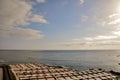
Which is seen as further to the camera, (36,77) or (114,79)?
(114,79)

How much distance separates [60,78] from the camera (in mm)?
25281

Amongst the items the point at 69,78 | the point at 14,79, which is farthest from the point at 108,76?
the point at 14,79

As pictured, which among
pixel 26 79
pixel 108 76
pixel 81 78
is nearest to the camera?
pixel 26 79

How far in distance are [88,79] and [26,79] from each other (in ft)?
30.5

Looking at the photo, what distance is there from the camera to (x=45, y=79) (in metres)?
24.4

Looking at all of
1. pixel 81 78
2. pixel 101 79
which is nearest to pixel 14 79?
pixel 81 78

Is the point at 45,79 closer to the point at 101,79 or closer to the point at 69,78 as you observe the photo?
the point at 69,78

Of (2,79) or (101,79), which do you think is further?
(2,79)

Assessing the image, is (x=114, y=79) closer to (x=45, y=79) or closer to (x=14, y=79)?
(x=45, y=79)

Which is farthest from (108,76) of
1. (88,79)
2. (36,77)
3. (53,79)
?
(36,77)

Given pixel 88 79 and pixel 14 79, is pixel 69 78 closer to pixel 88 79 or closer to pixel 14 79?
pixel 88 79

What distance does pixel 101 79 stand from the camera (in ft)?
85.1

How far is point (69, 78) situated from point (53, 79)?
2.56 m

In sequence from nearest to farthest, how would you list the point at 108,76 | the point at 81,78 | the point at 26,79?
the point at 26,79 < the point at 81,78 < the point at 108,76
